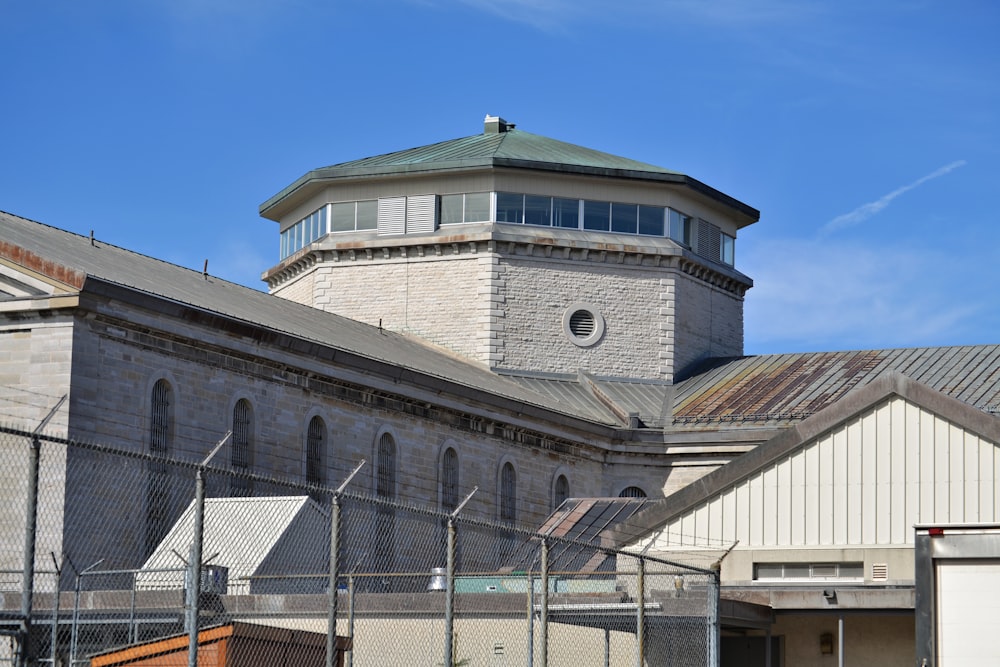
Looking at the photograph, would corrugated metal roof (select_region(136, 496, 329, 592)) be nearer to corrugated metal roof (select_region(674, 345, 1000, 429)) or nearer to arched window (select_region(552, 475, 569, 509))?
arched window (select_region(552, 475, 569, 509))

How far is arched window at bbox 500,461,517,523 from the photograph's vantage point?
42.0m

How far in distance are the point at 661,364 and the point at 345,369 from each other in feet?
55.1

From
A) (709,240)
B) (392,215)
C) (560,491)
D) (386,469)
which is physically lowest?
(560,491)

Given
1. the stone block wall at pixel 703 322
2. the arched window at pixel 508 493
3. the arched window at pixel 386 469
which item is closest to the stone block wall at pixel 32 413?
the arched window at pixel 386 469

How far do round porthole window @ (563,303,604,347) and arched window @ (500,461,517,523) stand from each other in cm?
860

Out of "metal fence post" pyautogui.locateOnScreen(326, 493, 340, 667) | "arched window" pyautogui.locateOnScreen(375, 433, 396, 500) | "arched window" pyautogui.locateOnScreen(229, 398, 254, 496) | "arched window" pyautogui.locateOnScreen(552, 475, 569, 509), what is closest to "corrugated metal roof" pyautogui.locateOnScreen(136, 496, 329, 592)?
"arched window" pyautogui.locateOnScreen(229, 398, 254, 496)

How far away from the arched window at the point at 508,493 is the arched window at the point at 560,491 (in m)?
1.73

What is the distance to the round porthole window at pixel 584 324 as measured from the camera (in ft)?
166

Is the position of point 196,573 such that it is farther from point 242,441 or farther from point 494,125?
point 494,125

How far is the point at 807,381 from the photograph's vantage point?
159ft

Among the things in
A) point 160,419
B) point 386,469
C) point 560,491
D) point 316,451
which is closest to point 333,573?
point 160,419

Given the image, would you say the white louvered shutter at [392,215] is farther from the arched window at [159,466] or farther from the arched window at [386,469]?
the arched window at [159,466]

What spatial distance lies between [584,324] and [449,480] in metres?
11.7

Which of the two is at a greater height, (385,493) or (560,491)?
(560,491)
